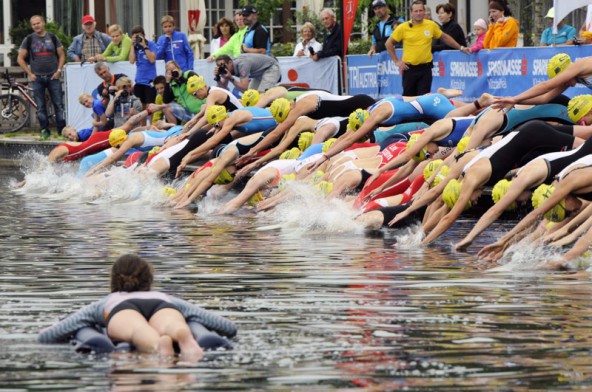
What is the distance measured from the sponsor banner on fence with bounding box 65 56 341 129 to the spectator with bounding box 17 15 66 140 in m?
0.55

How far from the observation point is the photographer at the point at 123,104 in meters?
25.6

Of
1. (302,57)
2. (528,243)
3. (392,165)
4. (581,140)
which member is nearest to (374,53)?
(302,57)

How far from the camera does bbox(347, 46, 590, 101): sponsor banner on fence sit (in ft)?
63.0

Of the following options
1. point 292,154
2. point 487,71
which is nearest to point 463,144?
point 292,154

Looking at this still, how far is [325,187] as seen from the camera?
1653cm

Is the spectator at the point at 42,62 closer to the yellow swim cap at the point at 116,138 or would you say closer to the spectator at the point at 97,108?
the spectator at the point at 97,108

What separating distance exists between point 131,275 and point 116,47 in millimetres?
19521

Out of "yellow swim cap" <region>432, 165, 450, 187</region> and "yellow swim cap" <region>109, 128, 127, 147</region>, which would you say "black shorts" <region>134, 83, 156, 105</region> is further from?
"yellow swim cap" <region>432, 165, 450, 187</region>

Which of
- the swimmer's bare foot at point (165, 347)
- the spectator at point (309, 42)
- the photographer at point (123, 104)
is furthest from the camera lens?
the photographer at point (123, 104)

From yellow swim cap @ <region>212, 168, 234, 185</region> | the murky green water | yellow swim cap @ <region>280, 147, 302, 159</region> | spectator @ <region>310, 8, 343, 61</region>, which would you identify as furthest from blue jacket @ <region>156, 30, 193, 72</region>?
the murky green water

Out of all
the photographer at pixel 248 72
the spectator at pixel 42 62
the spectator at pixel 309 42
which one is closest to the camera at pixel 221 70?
the photographer at pixel 248 72

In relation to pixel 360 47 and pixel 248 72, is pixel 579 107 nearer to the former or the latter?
pixel 248 72

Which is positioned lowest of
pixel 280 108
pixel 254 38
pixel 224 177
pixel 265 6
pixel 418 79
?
pixel 224 177

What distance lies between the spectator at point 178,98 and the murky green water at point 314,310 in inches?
296
